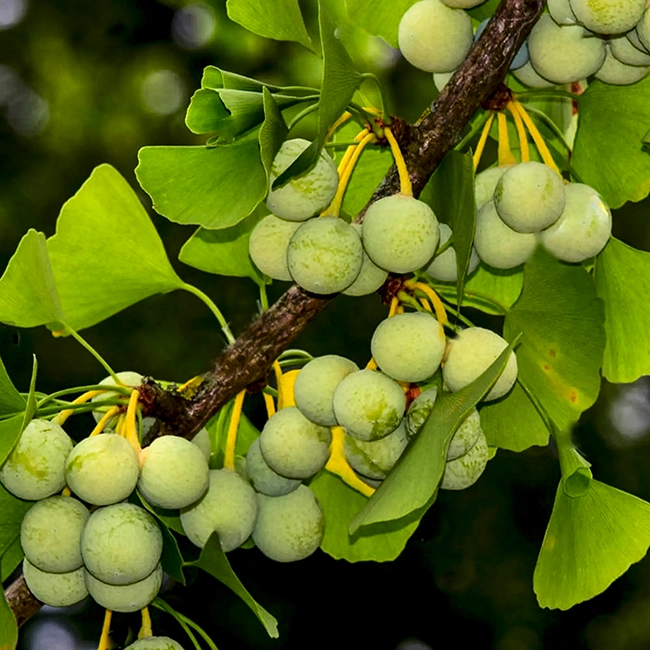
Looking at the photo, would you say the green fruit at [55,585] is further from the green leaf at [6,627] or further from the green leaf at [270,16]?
the green leaf at [270,16]

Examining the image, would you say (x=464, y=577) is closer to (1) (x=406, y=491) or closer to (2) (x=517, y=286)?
(2) (x=517, y=286)

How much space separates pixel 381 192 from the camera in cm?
109

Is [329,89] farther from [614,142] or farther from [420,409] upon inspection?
[614,142]

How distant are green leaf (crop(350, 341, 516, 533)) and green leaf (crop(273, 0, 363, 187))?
229mm

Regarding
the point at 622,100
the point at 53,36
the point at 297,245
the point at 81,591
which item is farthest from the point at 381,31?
the point at 53,36

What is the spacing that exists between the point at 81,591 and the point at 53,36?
2.16m

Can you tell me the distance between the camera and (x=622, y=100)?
1.20 meters

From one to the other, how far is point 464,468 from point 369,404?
134mm

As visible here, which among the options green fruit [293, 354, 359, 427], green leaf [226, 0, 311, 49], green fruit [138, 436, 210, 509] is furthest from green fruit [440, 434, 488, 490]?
green leaf [226, 0, 311, 49]

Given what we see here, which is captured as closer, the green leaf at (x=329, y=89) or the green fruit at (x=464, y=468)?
the green leaf at (x=329, y=89)

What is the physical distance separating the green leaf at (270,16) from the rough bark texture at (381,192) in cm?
15

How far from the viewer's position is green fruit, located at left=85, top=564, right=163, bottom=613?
1069 mm

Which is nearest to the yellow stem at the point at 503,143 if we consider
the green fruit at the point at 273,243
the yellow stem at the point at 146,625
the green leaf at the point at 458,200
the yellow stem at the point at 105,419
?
the green leaf at the point at 458,200

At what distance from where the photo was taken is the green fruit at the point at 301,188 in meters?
1.00
